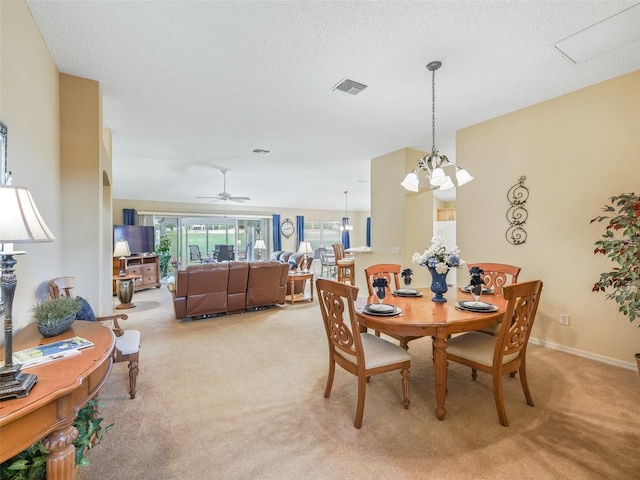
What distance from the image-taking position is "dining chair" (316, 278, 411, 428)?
2057mm

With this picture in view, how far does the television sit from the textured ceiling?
319 centimetres

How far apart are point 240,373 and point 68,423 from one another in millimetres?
1904

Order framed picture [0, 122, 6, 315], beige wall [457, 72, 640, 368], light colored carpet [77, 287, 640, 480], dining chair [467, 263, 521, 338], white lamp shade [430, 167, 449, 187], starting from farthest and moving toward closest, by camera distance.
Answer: dining chair [467, 263, 521, 338] < beige wall [457, 72, 640, 368] < white lamp shade [430, 167, 449, 187] < light colored carpet [77, 287, 640, 480] < framed picture [0, 122, 6, 315]

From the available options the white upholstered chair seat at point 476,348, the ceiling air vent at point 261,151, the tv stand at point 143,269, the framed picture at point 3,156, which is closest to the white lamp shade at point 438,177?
the white upholstered chair seat at point 476,348

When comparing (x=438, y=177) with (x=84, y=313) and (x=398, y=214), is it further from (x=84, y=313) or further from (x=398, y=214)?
(x=84, y=313)

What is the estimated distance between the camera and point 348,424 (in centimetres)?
210

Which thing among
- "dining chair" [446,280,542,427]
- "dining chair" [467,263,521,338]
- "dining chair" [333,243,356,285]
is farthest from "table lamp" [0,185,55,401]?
"dining chair" [333,243,356,285]

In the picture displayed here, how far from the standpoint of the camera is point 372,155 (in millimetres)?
5652

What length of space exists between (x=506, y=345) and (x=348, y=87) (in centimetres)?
271

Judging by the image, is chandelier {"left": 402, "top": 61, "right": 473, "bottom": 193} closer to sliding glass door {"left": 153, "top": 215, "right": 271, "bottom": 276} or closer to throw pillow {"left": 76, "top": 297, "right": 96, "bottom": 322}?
throw pillow {"left": 76, "top": 297, "right": 96, "bottom": 322}

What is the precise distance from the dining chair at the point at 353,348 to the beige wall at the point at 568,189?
231 cm

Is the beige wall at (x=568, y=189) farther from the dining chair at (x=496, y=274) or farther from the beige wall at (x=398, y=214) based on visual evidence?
the beige wall at (x=398, y=214)

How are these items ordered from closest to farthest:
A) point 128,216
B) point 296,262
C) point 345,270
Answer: point 296,262
point 345,270
point 128,216

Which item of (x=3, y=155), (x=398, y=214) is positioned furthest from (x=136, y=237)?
(x=3, y=155)
